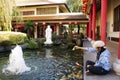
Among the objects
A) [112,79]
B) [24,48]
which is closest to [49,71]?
[112,79]

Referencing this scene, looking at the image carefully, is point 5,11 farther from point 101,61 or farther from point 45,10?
point 45,10

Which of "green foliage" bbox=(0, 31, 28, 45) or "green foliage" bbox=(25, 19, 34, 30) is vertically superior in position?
"green foliage" bbox=(25, 19, 34, 30)

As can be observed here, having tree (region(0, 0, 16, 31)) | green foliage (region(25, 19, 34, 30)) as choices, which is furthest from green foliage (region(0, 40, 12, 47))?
green foliage (region(25, 19, 34, 30))

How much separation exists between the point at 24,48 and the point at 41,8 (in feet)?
53.8

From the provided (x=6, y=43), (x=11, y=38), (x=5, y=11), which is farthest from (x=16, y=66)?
(x=11, y=38)

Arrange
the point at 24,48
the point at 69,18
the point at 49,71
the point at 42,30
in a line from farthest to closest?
the point at 42,30
the point at 69,18
the point at 24,48
the point at 49,71

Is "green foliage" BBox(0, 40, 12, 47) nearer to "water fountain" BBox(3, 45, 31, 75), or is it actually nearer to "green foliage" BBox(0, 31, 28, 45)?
"green foliage" BBox(0, 31, 28, 45)

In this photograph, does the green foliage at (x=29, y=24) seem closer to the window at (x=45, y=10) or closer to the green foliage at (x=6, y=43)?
the window at (x=45, y=10)

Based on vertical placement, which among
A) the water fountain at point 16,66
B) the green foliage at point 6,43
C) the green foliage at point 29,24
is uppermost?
the green foliage at point 29,24

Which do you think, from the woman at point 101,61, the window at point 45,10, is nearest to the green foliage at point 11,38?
the woman at point 101,61

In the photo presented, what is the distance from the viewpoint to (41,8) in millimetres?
34094

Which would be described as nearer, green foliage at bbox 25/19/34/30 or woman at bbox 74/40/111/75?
woman at bbox 74/40/111/75

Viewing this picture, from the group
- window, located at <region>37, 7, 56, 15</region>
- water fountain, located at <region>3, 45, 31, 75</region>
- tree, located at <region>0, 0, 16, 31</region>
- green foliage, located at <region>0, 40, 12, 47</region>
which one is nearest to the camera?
water fountain, located at <region>3, 45, 31, 75</region>

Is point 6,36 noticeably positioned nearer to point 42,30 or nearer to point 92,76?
point 92,76
